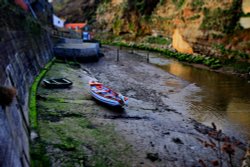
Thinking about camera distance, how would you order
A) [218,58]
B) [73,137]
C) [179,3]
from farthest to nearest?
[179,3]
[218,58]
[73,137]

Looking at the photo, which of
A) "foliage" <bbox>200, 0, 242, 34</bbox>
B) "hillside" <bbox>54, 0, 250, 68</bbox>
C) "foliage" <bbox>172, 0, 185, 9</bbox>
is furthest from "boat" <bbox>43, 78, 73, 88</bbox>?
"foliage" <bbox>172, 0, 185, 9</bbox>

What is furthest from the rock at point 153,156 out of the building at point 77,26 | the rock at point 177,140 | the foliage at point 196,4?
the building at point 77,26

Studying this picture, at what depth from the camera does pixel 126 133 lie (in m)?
14.4

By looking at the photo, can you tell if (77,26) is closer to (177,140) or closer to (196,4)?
(196,4)

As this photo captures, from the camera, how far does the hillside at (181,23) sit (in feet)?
118

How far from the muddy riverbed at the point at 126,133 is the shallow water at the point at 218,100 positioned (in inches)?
34.0

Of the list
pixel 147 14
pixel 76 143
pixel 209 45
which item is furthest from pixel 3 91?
pixel 147 14

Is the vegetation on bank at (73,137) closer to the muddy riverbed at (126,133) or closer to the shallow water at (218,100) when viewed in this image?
the muddy riverbed at (126,133)

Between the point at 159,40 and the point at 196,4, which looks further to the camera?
the point at 159,40

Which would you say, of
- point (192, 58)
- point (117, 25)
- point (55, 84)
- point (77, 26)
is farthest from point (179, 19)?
point (77, 26)

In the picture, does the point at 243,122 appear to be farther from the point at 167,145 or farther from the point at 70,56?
the point at 70,56

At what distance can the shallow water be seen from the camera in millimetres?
17087

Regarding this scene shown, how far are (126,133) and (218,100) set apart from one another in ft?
35.8

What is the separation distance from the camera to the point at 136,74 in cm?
3225
